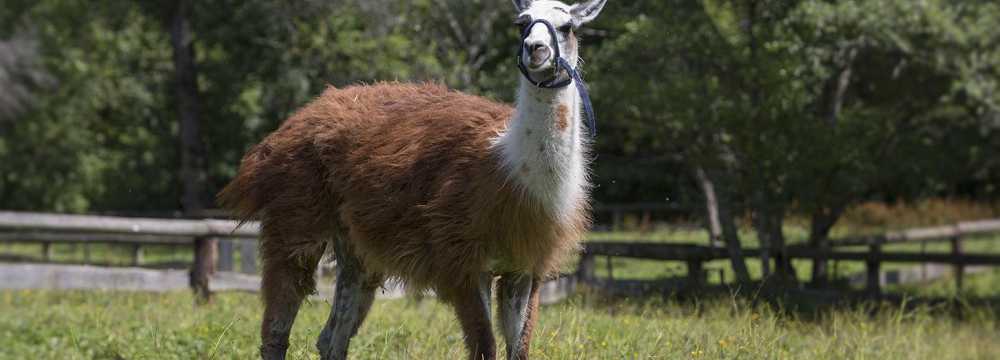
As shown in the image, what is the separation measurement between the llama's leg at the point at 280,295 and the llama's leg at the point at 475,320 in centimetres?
150

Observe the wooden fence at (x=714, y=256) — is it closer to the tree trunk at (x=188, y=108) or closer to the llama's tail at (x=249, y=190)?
the llama's tail at (x=249, y=190)

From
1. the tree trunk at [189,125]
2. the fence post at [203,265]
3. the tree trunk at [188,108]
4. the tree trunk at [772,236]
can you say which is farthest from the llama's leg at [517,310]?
the tree trunk at [189,125]

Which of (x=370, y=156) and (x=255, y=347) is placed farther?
(x=255, y=347)

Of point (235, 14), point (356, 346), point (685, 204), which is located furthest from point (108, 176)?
point (356, 346)

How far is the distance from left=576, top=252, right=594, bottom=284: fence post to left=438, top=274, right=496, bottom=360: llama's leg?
21.2 feet

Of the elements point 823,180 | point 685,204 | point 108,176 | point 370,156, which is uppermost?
point 370,156

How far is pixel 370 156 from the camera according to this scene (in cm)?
645

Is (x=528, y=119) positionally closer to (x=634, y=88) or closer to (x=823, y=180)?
(x=634, y=88)

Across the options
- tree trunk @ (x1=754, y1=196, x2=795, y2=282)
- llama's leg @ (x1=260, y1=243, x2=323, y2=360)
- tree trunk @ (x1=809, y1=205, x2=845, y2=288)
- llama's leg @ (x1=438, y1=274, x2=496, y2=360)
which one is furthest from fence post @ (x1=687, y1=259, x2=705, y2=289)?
llama's leg @ (x1=438, y1=274, x2=496, y2=360)

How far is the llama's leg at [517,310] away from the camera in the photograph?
19.4ft

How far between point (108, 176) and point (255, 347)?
21.4m

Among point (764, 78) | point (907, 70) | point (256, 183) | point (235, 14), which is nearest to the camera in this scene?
point (256, 183)

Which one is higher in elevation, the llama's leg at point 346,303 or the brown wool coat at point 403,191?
the brown wool coat at point 403,191

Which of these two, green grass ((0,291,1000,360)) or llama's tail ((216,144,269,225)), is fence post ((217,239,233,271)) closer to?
green grass ((0,291,1000,360))
